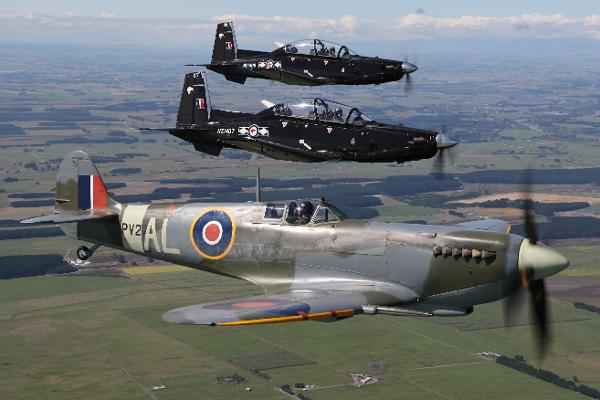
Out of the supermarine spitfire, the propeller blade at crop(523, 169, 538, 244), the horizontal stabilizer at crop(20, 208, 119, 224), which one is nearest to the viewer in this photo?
the propeller blade at crop(523, 169, 538, 244)

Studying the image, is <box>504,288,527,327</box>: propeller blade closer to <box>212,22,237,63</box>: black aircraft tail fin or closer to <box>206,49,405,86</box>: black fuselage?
<box>206,49,405,86</box>: black fuselage

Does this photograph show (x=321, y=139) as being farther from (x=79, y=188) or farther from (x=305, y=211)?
(x=79, y=188)

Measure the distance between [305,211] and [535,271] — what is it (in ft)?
21.3

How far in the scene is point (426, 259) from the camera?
2480cm

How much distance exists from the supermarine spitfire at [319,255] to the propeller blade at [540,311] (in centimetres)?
3

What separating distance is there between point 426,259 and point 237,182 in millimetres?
137146

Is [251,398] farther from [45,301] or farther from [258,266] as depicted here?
[258,266]

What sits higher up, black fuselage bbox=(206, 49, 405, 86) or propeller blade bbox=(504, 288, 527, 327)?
black fuselage bbox=(206, 49, 405, 86)

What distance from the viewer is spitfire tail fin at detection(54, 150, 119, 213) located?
2930 centimetres

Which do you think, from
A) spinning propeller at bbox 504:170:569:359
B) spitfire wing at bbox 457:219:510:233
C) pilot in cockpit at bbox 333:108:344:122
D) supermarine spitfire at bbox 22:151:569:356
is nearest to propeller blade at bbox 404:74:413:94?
pilot in cockpit at bbox 333:108:344:122

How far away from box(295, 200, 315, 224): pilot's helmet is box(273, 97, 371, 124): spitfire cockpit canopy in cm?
475

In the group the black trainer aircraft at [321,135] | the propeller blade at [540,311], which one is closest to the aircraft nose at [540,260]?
the propeller blade at [540,311]

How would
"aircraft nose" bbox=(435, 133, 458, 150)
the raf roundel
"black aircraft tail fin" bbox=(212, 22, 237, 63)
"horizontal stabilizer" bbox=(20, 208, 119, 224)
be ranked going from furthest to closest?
1. "black aircraft tail fin" bbox=(212, 22, 237, 63)
2. "horizontal stabilizer" bbox=(20, 208, 119, 224)
3. "aircraft nose" bbox=(435, 133, 458, 150)
4. the raf roundel

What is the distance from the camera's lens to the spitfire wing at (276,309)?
71.6 ft
